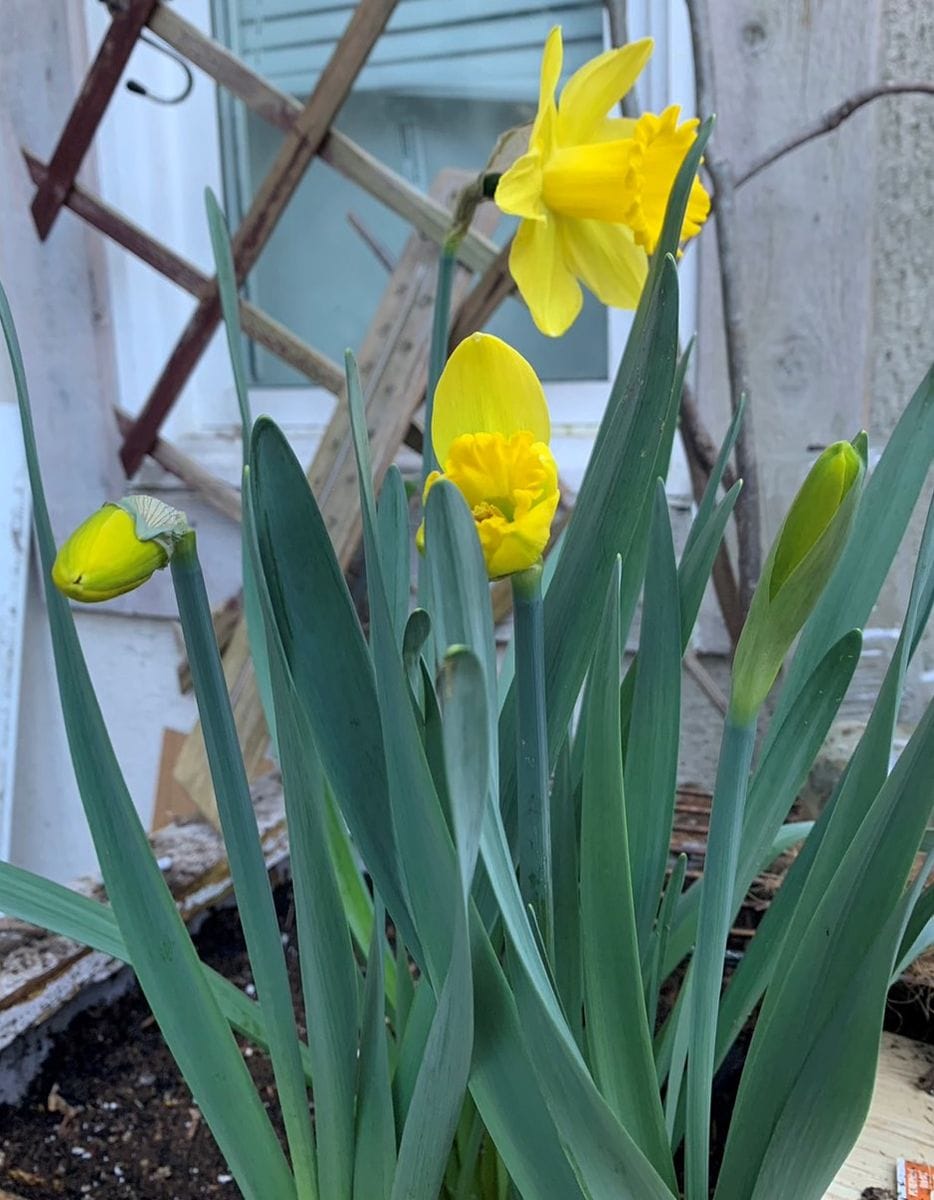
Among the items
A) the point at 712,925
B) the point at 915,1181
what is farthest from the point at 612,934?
the point at 915,1181

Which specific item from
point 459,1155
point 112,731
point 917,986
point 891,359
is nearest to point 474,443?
point 459,1155

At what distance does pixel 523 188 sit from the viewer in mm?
364

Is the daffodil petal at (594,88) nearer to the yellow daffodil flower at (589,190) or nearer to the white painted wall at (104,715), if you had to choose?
the yellow daffodil flower at (589,190)

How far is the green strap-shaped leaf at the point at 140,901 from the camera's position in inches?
13.3

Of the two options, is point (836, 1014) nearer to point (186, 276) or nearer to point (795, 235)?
point (795, 235)

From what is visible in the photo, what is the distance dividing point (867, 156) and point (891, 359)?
234 millimetres

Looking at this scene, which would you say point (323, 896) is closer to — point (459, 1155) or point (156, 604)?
point (459, 1155)

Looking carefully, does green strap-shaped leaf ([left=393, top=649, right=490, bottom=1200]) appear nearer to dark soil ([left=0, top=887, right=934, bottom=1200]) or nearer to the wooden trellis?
dark soil ([left=0, top=887, right=934, bottom=1200])

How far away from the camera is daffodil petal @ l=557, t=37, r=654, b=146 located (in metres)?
0.38

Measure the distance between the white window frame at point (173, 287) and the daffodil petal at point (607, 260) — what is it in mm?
867

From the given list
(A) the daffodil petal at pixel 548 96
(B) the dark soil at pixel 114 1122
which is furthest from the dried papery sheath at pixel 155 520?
(B) the dark soil at pixel 114 1122

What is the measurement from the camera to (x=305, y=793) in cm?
34

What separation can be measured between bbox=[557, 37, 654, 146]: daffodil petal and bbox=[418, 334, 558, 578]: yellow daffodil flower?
16cm

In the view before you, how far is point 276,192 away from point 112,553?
39.0 inches
